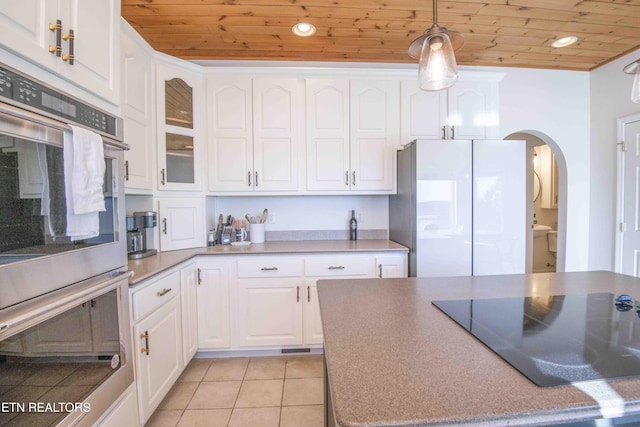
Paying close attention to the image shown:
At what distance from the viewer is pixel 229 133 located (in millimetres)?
2486

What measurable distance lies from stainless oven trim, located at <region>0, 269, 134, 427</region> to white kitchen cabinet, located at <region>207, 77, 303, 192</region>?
4.49 feet

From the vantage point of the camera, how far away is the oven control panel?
80 cm

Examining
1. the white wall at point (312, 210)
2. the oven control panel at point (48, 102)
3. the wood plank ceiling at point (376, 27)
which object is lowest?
the white wall at point (312, 210)

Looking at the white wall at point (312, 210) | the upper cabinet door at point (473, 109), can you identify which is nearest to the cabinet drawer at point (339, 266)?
the white wall at point (312, 210)

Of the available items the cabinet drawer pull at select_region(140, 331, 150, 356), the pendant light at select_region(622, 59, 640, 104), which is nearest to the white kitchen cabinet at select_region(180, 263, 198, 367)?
the cabinet drawer pull at select_region(140, 331, 150, 356)

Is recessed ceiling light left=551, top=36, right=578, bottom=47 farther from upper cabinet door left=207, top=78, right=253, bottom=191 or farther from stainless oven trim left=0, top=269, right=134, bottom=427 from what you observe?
stainless oven trim left=0, top=269, right=134, bottom=427

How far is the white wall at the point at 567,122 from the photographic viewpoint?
9.67ft

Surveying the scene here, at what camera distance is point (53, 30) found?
97 cm

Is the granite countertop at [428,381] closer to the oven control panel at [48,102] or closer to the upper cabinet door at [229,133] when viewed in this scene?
the oven control panel at [48,102]

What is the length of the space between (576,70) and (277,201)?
3371mm

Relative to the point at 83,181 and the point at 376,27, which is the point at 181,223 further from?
the point at 376,27

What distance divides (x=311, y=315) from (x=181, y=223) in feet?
4.28

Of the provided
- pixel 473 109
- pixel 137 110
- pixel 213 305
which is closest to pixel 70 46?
pixel 137 110

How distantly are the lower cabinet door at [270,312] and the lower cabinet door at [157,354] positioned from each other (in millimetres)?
492
